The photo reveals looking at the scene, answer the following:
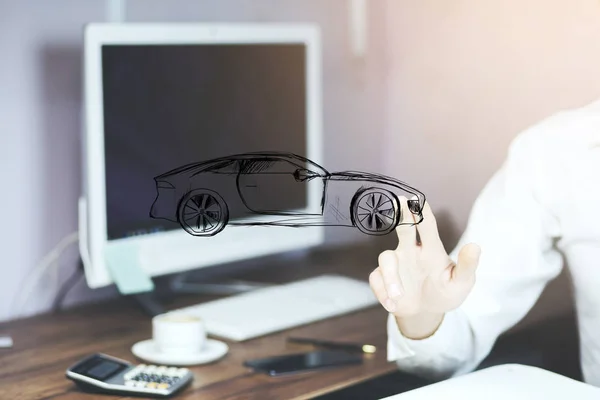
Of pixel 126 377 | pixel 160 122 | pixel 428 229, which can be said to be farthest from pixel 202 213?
pixel 160 122

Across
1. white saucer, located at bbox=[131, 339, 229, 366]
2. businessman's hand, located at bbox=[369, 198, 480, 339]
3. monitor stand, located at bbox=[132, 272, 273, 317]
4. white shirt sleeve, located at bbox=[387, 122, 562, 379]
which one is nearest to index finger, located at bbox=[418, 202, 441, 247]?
businessman's hand, located at bbox=[369, 198, 480, 339]

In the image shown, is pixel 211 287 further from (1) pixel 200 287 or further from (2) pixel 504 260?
(2) pixel 504 260

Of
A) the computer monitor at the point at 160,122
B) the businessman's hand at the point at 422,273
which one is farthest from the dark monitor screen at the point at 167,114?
the businessman's hand at the point at 422,273

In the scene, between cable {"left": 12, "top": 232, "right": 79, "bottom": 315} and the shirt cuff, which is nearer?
the shirt cuff

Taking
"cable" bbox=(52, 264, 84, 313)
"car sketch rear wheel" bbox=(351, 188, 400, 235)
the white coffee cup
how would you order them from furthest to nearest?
"cable" bbox=(52, 264, 84, 313), the white coffee cup, "car sketch rear wheel" bbox=(351, 188, 400, 235)

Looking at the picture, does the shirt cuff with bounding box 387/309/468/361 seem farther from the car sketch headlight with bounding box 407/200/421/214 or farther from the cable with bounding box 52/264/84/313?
the cable with bounding box 52/264/84/313

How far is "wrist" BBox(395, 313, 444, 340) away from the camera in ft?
2.78

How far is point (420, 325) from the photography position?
865 mm

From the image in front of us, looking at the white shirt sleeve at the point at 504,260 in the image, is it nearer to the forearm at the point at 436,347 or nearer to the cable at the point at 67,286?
the forearm at the point at 436,347

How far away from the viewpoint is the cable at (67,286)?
1.16 metres

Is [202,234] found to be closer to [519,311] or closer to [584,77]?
[519,311]

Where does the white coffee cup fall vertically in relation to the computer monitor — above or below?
below

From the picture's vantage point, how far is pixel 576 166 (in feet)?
3.07

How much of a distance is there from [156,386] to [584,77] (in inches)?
26.1
